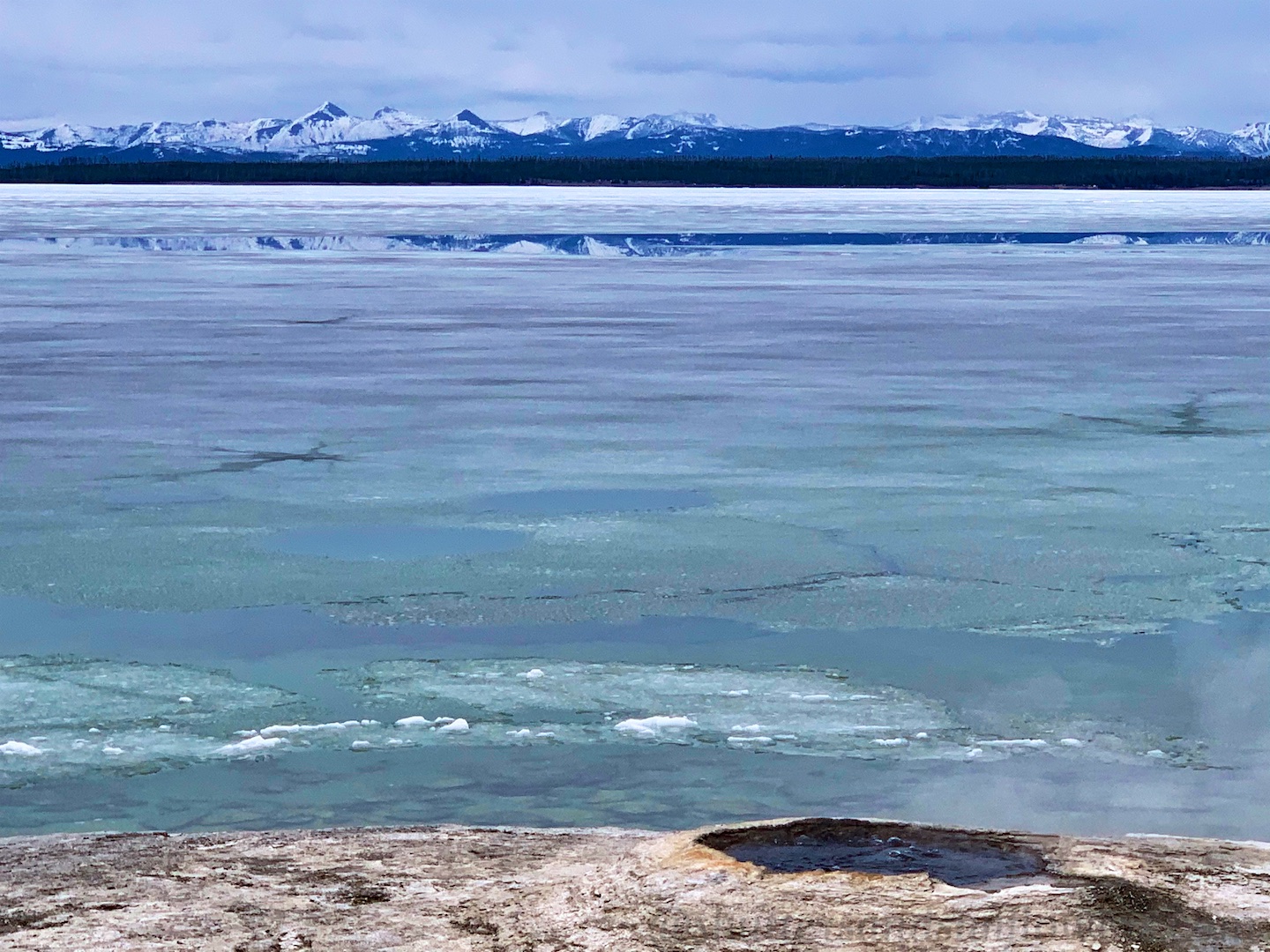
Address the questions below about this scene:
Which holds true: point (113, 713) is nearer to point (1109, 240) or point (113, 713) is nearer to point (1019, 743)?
point (1019, 743)

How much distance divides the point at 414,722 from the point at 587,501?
343cm

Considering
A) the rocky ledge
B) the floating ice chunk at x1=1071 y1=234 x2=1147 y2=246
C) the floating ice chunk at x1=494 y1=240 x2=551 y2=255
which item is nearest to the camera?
the rocky ledge

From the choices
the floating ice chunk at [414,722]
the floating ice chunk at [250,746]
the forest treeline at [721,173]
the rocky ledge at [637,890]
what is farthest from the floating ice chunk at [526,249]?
the forest treeline at [721,173]

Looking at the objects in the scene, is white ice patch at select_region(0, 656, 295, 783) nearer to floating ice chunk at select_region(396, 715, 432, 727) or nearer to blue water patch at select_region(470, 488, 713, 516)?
floating ice chunk at select_region(396, 715, 432, 727)

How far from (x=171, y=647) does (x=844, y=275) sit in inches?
851

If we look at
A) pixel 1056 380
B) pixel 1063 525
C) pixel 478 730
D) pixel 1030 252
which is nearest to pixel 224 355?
pixel 1056 380

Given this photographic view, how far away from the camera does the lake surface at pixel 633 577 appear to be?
4.72 m

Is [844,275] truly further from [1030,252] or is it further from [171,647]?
[171,647]

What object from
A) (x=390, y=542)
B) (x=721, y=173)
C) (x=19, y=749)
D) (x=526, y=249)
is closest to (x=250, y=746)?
(x=19, y=749)

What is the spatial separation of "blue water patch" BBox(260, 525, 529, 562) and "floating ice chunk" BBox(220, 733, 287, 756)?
7.75ft

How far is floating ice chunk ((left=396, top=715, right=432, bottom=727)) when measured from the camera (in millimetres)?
5059

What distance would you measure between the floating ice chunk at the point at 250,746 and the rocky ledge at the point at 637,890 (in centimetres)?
68

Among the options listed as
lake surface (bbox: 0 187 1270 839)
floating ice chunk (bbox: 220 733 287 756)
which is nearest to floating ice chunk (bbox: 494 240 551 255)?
lake surface (bbox: 0 187 1270 839)

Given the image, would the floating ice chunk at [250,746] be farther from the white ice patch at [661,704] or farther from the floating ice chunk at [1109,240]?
the floating ice chunk at [1109,240]
